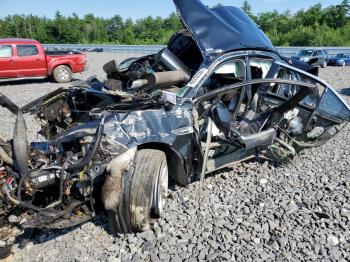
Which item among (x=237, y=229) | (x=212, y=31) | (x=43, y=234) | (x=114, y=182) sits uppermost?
(x=212, y=31)

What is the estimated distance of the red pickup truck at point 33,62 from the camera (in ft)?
45.3

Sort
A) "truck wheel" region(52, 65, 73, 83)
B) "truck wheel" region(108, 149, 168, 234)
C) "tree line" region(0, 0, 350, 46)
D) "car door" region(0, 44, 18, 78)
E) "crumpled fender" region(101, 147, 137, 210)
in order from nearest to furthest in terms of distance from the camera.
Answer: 1. "crumpled fender" region(101, 147, 137, 210)
2. "truck wheel" region(108, 149, 168, 234)
3. "car door" region(0, 44, 18, 78)
4. "truck wheel" region(52, 65, 73, 83)
5. "tree line" region(0, 0, 350, 46)

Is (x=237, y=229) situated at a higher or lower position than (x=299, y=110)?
lower

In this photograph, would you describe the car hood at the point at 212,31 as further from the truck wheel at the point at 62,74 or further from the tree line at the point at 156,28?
the tree line at the point at 156,28

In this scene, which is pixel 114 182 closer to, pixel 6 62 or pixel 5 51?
pixel 6 62

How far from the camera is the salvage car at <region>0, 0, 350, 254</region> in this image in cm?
337

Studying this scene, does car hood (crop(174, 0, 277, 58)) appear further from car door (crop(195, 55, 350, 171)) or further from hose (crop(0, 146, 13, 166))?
hose (crop(0, 146, 13, 166))

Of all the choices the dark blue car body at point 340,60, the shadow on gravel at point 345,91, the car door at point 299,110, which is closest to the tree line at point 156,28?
the dark blue car body at point 340,60

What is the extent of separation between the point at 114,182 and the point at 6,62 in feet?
39.3

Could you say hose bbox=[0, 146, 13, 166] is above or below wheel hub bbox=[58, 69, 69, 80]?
above

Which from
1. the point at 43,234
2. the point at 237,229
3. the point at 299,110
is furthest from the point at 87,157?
the point at 299,110

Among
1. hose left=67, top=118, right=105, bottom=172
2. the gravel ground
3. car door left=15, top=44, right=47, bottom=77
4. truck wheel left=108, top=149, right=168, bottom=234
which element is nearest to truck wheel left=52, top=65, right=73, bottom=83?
car door left=15, top=44, right=47, bottom=77

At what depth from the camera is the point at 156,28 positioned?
249 ft

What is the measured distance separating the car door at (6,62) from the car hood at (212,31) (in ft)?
34.8
